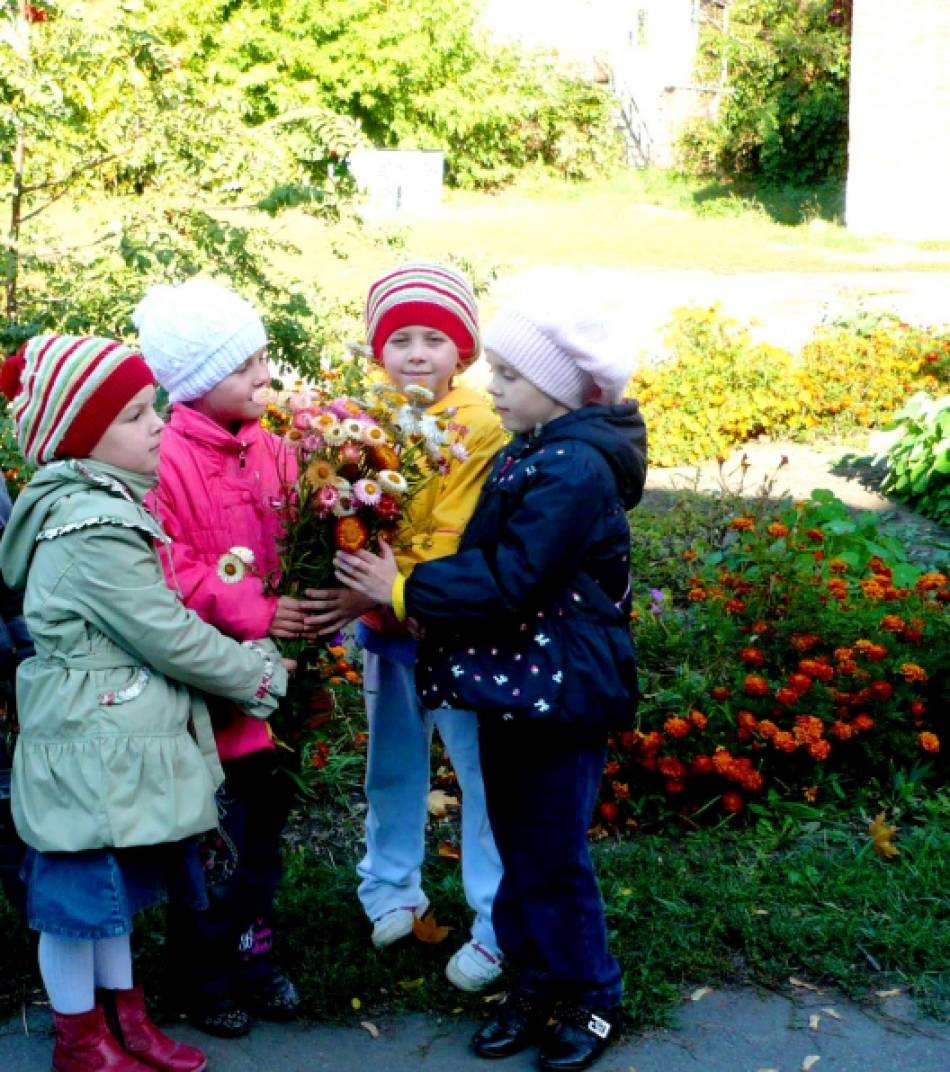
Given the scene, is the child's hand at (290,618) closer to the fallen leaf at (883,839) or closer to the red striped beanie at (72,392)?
the red striped beanie at (72,392)

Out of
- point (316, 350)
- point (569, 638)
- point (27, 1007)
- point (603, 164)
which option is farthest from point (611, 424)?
point (603, 164)

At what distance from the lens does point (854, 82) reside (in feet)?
69.8

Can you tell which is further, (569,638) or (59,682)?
(569,638)

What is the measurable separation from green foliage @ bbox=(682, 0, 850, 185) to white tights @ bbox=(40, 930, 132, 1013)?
27.1 m

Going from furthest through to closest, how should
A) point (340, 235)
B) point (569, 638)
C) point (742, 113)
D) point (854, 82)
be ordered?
point (742, 113)
point (854, 82)
point (340, 235)
point (569, 638)

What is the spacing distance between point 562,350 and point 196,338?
A: 0.78 meters

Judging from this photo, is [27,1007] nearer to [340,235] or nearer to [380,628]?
[380,628]

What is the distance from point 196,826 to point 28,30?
13.6ft

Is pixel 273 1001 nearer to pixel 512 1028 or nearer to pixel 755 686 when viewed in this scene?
pixel 512 1028

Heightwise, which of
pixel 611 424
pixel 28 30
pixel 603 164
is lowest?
pixel 603 164

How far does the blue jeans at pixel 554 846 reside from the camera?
287 cm

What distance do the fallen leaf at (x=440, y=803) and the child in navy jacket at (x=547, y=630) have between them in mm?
1124

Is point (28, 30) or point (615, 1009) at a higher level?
point (28, 30)

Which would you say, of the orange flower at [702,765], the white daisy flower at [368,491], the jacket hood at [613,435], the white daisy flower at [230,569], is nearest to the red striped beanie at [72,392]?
the white daisy flower at [230,569]
